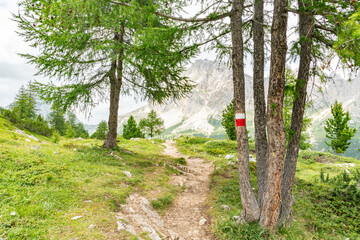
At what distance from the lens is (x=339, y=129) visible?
27891mm

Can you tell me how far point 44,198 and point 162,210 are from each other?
3.29 m

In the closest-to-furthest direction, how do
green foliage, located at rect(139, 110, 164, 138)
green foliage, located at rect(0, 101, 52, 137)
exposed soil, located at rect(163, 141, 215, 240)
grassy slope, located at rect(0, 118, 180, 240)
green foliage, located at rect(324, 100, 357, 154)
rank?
grassy slope, located at rect(0, 118, 180, 240) < exposed soil, located at rect(163, 141, 215, 240) < green foliage, located at rect(0, 101, 52, 137) < green foliage, located at rect(324, 100, 357, 154) < green foliage, located at rect(139, 110, 164, 138)

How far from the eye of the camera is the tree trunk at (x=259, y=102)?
5.57 meters

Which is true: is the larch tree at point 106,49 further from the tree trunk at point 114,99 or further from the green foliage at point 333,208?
the green foliage at point 333,208

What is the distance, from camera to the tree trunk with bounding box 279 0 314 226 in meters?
4.77

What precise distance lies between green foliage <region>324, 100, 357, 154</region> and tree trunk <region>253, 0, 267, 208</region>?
2865 cm

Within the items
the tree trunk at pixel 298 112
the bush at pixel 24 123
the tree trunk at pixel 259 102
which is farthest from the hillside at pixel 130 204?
the bush at pixel 24 123

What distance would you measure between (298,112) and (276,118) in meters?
1.00

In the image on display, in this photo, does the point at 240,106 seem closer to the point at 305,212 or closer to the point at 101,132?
the point at 305,212

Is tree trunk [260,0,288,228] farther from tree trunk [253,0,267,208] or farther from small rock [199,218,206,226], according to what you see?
small rock [199,218,206,226]

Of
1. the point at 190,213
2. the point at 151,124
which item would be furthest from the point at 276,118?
the point at 151,124

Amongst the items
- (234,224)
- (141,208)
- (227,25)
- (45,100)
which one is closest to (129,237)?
(141,208)

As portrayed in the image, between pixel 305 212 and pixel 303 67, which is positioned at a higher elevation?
pixel 303 67

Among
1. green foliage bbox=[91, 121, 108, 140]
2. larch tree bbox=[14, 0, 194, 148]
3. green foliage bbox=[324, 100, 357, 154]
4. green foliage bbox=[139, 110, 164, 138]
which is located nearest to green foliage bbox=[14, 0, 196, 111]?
larch tree bbox=[14, 0, 194, 148]
